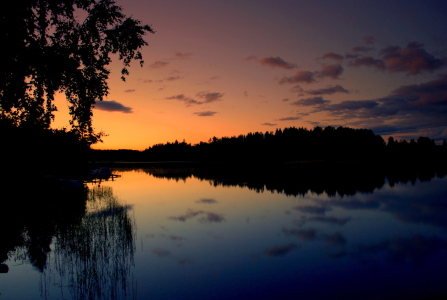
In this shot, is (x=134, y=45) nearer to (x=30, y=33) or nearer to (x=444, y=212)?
(x=30, y=33)

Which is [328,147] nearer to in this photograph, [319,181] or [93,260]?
[319,181]

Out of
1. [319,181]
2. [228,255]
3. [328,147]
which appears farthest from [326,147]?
[228,255]

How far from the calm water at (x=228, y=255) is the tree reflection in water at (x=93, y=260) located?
5 cm

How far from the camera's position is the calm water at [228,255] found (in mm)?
12961

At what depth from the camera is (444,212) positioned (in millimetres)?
31734

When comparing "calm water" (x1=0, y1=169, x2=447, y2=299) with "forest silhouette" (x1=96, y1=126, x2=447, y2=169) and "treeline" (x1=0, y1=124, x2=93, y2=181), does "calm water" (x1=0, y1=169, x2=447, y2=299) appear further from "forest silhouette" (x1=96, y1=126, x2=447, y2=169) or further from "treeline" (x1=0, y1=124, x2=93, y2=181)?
"forest silhouette" (x1=96, y1=126, x2=447, y2=169)

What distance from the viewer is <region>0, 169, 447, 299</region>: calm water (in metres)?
13.0

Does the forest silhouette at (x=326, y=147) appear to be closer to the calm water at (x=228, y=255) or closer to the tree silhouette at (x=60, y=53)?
the calm water at (x=228, y=255)

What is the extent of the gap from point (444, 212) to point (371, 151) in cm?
14090

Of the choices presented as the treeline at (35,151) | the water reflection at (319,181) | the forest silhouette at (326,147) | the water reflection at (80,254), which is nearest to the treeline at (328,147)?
the forest silhouette at (326,147)

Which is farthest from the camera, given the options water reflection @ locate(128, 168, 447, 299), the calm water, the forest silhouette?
the forest silhouette

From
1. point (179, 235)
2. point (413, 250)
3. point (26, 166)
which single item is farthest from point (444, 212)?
point (26, 166)

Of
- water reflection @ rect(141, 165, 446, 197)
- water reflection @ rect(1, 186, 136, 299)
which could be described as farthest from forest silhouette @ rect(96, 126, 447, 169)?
water reflection @ rect(1, 186, 136, 299)

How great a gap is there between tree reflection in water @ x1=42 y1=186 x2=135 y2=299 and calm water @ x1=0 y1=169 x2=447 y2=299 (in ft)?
0.17
